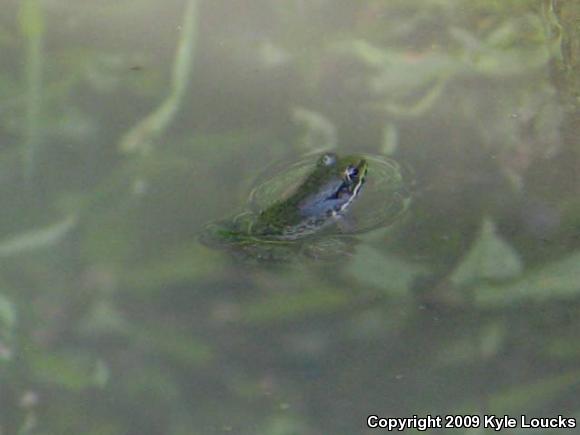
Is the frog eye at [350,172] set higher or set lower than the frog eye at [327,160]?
lower

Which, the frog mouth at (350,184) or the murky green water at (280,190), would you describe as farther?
the frog mouth at (350,184)

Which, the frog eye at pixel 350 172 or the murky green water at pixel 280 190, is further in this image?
the frog eye at pixel 350 172

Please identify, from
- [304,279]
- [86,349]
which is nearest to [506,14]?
[304,279]

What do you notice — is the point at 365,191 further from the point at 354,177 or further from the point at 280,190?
the point at 280,190

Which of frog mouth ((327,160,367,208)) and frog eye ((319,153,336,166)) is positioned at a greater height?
frog eye ((319,153,336,166))

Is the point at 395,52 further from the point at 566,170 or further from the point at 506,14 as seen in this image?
the point at 566,170

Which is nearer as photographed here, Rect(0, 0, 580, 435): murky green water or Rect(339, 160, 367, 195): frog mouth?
Rect(0, 0, 580, 435): murky green water
